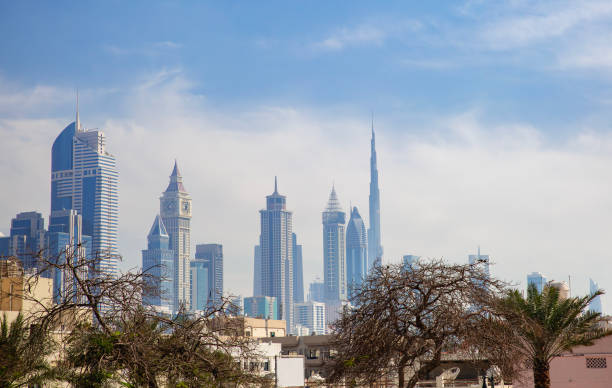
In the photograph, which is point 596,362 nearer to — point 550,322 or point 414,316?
point 550,322

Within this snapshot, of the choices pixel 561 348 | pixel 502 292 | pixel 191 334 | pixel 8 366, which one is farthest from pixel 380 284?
pixel 561 348

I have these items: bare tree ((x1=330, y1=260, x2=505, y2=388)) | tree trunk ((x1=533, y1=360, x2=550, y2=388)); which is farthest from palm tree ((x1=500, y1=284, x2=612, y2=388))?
bare tree ((x1=330, y1=260, x2=505, y2=388))

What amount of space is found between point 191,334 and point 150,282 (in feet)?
6.09

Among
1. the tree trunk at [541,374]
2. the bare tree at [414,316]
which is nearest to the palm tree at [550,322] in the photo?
the tree trunk at [541,374]

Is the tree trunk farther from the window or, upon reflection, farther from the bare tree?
the bare tree

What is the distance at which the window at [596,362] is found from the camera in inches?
1796

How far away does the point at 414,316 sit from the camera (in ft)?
87.2

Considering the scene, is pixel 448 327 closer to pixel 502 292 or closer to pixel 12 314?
pixel 502 292

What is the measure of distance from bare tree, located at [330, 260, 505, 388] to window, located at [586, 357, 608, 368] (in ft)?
69.4

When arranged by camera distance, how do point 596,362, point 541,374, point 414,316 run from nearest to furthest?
point 414,316 < point 541,374 < point 596,362

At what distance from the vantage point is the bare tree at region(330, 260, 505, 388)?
85.3 ft

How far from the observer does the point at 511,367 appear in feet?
86.8

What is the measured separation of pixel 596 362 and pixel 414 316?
77.1 feet

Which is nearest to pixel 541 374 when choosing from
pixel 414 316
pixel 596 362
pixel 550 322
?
pixel 550 322
